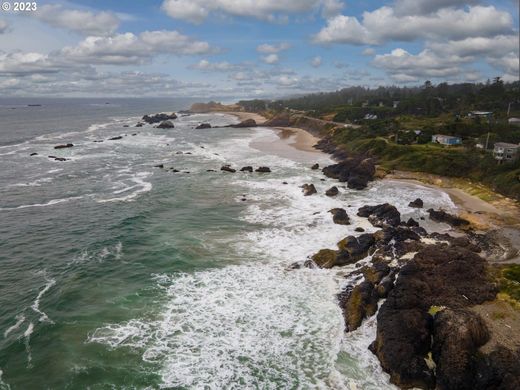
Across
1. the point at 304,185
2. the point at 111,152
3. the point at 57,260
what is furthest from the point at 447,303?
the point at 111,152

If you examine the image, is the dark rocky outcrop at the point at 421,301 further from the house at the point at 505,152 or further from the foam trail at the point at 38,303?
the house at the point at 505,152

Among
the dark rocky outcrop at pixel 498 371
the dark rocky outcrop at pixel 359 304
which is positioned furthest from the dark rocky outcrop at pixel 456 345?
the dark rocky outcrop at pixel 359 304

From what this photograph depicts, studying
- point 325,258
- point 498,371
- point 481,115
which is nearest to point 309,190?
point 325,258

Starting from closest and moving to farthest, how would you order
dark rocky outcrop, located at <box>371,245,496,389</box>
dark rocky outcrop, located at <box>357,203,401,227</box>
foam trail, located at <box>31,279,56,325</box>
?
dark rocky outcrop, located at <box>371,245,496,389</box>, foam trail, located at <box>31,279,56,325</box>, dark rocky outcrop, located at <box>357,203,401,227</box>

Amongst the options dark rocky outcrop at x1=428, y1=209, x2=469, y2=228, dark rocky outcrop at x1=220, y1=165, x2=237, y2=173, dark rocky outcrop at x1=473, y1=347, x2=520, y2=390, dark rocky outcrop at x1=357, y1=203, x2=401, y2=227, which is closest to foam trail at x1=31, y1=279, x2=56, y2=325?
dark rocky outcrop at x1=473, y1=347, x2=520, y2=390

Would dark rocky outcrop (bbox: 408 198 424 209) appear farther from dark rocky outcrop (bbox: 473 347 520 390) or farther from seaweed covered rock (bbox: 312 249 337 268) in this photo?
dark rocky outcrop (bbox: 473 347 520 390)

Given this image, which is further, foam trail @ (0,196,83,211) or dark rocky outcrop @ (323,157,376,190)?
dark rocky outcrop @ (323,157,376,190)

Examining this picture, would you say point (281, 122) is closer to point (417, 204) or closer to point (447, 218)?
point (417, 204)

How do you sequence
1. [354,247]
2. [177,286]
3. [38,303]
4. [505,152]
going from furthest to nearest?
[505,152], [354,247], [177,286], [38,303]
